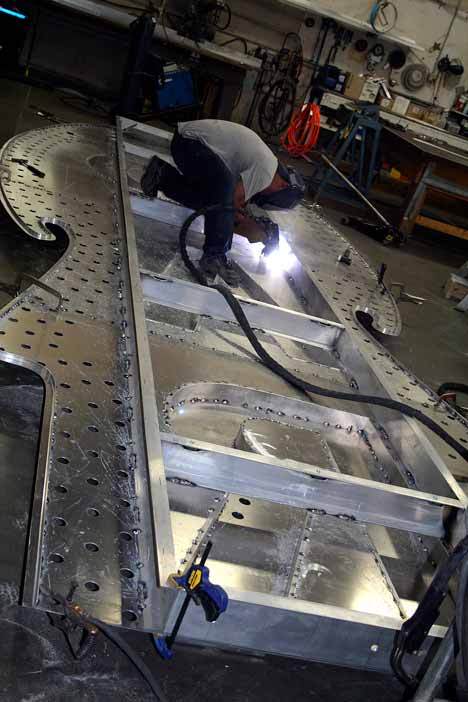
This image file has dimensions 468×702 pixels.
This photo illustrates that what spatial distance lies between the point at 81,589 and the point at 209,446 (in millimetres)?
445

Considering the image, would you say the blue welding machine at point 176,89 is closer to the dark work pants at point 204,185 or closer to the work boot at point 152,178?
the dark work pants at point 204,185

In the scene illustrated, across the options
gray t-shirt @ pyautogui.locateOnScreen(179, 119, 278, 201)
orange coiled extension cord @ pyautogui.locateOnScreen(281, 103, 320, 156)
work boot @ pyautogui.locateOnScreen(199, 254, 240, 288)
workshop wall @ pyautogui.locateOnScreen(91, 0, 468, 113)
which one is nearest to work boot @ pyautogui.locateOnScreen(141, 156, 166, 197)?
gray t-shirt @ pyautogui.locateOnScreen(179, 119, 278, 201)

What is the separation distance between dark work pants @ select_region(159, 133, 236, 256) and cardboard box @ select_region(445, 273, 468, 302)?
2388mm

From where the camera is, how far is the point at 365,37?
33.0ft

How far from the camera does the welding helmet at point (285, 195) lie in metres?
3.90

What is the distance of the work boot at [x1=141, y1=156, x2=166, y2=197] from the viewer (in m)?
3.79

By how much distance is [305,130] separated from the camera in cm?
703

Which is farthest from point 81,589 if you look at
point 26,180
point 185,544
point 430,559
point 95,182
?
point 95,182

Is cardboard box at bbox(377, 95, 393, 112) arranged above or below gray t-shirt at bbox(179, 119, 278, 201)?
above

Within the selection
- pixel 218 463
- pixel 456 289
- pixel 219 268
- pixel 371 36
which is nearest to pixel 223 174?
pixel 219 268

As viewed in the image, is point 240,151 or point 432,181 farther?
point 432,181

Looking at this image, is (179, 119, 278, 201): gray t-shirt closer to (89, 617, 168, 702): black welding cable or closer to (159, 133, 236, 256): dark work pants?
(159, 133, 236, 256): dark work pants

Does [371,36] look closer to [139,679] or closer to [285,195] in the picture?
[285,195]

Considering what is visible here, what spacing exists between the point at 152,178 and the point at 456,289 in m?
2.65
